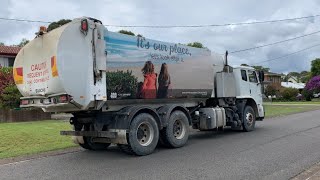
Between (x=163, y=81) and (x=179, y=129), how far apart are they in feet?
5.25

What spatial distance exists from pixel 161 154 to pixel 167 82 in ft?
7.63

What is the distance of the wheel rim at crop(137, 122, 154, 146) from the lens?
10789 mm

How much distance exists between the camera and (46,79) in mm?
9750

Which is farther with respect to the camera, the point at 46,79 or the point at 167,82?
the point at 167,82

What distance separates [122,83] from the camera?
34.5ft

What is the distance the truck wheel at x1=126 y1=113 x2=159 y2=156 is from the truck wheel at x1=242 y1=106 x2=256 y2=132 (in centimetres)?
586

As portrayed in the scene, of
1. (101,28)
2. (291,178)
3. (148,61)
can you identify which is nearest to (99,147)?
(148,61)

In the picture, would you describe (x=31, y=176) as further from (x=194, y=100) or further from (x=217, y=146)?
(x=194, y=100)

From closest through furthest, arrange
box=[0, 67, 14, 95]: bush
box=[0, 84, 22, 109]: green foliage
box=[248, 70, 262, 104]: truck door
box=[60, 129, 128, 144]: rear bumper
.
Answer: box=[60, 129, 128, 144]: rear bumper < box=[248, 70, 262, 104]: truck door < box=[0, 84, 22, 109]: green foliage < box=[0, 67, 14, 95]: bush

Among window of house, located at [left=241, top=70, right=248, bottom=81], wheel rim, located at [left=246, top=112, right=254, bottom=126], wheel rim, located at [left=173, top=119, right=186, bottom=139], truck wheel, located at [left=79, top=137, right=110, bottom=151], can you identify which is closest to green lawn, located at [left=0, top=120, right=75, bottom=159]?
truck wheel, located at [left=79, top=137, right=110, bottom=151]

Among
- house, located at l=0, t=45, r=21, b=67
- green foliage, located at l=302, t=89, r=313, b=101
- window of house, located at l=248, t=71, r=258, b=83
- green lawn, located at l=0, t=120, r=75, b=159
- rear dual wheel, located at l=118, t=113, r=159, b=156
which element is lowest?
green lawn, located at l=0, t=120, r=75, b=159

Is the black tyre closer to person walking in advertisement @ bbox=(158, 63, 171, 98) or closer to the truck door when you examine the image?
person walking in advertisement @ bbox=(158, 63, 171, 98)

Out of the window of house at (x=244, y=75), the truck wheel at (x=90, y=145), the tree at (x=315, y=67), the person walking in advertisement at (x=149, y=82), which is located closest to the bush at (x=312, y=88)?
the tree at (x=315, y=67)

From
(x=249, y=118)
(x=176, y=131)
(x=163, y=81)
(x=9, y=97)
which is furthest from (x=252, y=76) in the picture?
(x=9, y=97)
